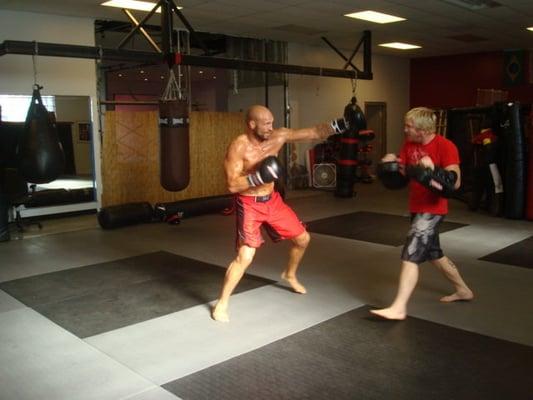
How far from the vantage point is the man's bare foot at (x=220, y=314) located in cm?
348

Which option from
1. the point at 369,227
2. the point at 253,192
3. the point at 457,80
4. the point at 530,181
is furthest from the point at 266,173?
the point at 457,80

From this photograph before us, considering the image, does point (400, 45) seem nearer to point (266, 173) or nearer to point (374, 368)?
point (266, 173)

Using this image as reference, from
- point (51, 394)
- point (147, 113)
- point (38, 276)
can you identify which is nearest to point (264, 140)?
point (51, 394)

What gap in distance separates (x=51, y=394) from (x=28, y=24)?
5.51 m

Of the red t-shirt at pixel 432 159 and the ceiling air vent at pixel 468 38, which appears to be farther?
the ceiling air vent at pixel 468 38

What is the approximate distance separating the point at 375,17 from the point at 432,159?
5.07 metres

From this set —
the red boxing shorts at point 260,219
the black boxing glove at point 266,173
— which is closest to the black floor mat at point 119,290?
the red boxing shorts at point 260,219

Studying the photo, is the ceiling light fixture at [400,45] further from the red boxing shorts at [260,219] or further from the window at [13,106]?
the red boxing shorts at [260,219]

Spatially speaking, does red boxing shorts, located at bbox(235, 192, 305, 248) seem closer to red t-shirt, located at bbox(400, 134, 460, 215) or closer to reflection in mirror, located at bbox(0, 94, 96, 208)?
red t-shirt, located at bbox(400, 134, 460, 215)

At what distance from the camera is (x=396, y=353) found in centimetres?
292

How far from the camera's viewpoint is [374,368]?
2.74m

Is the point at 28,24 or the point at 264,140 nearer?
the point at 264,140

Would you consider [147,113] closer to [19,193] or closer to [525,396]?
[19,193]

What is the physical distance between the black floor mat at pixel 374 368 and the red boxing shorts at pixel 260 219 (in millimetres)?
668
